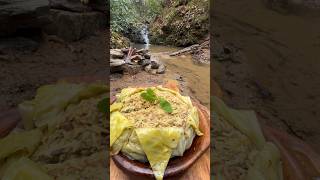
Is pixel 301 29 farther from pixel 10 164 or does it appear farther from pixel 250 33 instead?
pixel 10 164

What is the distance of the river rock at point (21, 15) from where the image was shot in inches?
156

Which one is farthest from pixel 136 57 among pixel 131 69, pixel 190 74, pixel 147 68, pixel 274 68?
pixel 274 68

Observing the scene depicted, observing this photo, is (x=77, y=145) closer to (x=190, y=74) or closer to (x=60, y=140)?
(x=60, y=140)

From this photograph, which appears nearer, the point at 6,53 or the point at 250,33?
the point at 6,53

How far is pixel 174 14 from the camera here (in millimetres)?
8703

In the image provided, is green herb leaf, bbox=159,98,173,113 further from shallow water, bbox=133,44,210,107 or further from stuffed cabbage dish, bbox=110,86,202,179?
shallow water, bbox=133,44,210,107

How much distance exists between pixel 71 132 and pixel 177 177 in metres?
0.42

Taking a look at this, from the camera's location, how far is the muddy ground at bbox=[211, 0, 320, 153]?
344cm

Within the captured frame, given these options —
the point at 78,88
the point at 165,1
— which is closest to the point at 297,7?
the point at 165,1

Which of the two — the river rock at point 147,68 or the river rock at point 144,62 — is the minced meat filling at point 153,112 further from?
the river rock at point 144,62

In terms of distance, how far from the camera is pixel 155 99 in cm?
129

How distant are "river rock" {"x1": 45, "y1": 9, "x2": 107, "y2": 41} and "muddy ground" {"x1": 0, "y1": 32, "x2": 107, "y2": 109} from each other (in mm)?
156

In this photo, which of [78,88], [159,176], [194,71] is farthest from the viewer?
[194,71]

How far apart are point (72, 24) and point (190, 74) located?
6.96 feet
